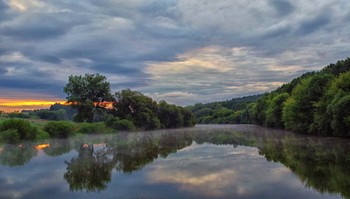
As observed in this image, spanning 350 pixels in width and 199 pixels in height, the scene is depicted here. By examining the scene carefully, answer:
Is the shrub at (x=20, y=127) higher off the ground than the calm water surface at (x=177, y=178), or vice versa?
the shrub at (x=20, y=127)

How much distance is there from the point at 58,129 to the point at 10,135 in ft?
38.0

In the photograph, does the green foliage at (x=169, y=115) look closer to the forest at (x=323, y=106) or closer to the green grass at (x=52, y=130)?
the green grass at (x=52, y=130)

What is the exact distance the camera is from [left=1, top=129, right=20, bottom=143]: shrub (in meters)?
36.2

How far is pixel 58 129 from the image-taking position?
47.9 meters

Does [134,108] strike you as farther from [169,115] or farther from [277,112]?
[277,112]

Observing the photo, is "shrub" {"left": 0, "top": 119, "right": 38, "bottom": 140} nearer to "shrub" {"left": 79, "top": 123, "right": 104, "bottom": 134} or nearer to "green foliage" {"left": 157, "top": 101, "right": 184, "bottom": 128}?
"shrub" {"left": 79, "top": 123, "right": 104, "bottom": 134}

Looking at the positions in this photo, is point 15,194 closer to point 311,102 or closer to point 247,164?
point 247,164

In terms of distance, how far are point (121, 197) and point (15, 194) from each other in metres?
3.95

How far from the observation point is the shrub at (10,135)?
119 feet

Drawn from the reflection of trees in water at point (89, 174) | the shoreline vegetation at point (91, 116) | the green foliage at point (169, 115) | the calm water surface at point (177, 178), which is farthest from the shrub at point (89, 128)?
the green foliage at point (169, 115)

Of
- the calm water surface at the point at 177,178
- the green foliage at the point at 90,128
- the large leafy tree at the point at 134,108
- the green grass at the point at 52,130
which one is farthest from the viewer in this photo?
the large leafy tree at the point at 134,108

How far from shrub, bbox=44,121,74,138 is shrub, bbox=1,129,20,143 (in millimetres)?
9788

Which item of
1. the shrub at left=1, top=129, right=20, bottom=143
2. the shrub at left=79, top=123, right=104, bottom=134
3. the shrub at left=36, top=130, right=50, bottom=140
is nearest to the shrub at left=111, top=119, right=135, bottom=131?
the shrub at left=79, top=123, right=104, bottom=134

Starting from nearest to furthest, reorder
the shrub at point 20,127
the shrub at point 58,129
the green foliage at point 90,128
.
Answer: the shrub at point 20,127, the shrub at point 58,129, the green foliage at point 90,128
